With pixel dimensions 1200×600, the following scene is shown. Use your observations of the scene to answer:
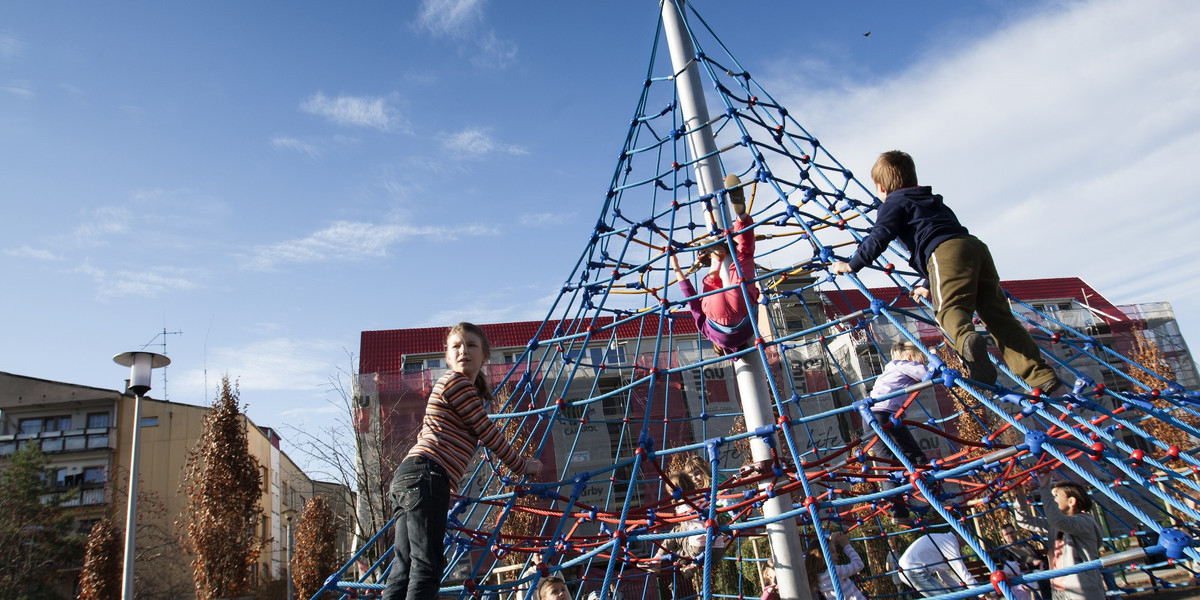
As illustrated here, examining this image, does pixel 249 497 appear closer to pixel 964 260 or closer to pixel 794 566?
pixel 794 566

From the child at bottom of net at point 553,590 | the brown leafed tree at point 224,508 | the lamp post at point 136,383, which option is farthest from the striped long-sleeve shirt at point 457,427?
the brown leafed tree at point 224,508

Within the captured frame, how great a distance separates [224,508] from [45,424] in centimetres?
1399

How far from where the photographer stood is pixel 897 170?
3.21 meters

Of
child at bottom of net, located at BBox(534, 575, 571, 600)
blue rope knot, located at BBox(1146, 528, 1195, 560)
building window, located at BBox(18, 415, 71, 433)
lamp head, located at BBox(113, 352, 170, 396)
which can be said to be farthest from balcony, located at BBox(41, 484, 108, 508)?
blue rope knot, located at BBox(1146, 528, 1195, 560)

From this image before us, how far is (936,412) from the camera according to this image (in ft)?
65.2

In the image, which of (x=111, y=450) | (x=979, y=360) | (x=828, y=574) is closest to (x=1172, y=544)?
(x=979, y=360)

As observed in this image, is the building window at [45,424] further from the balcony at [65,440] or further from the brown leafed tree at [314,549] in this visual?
the brown leafed tree at [314,549]

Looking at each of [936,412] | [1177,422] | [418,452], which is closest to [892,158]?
[1177,422]

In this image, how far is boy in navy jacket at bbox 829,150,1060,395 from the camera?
110 inches

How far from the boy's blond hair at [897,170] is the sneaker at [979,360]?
2.75 ft

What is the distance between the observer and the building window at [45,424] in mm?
20906

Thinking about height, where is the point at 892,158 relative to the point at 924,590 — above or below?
above

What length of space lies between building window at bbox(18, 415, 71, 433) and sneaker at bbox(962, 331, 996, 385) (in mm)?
25402

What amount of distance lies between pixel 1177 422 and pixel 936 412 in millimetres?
19025
